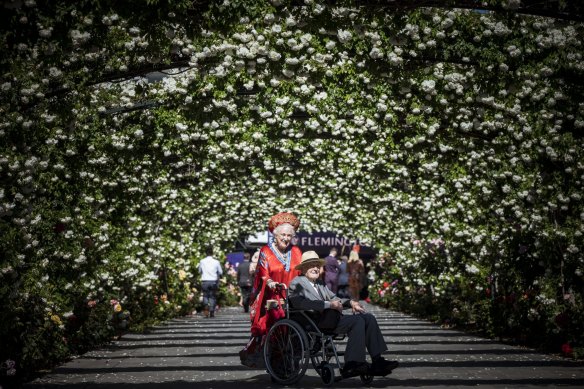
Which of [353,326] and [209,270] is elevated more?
[209,270]

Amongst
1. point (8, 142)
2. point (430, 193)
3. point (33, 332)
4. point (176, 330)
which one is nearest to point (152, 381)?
point (33, 332)

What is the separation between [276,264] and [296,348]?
3.96 feet

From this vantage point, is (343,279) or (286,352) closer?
(286,352)

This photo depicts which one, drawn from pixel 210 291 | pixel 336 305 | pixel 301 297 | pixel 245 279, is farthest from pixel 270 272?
pixel 245 279

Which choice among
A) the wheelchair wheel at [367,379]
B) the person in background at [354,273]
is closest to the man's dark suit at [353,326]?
the wheelchair wheel at [367,379]

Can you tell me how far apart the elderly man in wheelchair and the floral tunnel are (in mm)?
2565

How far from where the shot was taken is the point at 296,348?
356 inches

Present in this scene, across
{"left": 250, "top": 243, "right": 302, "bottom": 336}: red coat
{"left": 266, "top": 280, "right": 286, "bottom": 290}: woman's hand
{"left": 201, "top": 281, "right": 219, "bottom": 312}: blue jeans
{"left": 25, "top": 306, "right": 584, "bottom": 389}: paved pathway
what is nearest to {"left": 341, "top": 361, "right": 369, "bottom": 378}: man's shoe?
{"left": 25, "top": 306, "right": 584, "bottom": 389}: paved pathway

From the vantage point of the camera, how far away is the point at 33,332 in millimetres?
9805

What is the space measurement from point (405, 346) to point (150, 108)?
5313 mm

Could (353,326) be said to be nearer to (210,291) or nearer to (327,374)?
(327,374)

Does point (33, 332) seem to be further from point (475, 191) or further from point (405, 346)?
point (475, 191)

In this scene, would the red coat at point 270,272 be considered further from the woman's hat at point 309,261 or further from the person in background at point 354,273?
the person in background at point 354,273

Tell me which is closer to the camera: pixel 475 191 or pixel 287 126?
pixel 287 126
